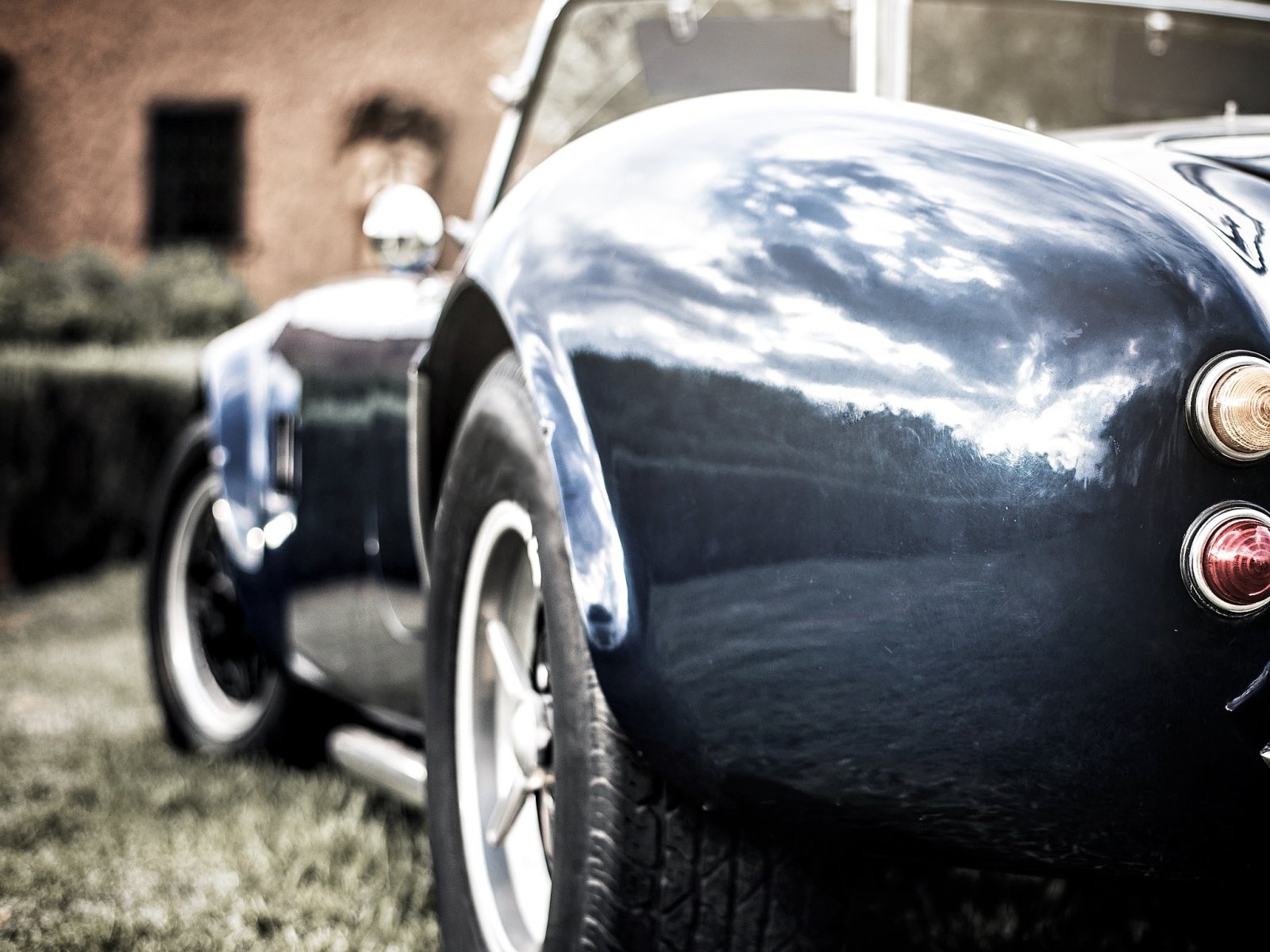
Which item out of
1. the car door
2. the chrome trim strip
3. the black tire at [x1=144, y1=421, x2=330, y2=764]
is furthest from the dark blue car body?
the black tire at [x1=144, y1=421, x2=330, y2=764]

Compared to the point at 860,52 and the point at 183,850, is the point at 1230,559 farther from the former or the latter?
the point at 183,850

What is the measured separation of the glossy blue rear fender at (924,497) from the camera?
132cm

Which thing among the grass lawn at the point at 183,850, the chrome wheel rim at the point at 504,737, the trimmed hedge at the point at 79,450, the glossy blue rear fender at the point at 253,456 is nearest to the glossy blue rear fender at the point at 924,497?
the chrome wheel rim at the point at 504,737

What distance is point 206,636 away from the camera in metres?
3.79

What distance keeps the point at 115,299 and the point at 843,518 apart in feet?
36.5

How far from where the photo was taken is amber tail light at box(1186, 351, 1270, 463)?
1289mm

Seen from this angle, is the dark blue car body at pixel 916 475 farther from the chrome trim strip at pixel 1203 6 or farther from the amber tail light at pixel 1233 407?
the chrome trim strip at pixel 1203 6

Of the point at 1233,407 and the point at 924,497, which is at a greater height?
the point at 1233,407

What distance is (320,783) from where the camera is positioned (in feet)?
11.1

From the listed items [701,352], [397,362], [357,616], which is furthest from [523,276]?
[357,616]

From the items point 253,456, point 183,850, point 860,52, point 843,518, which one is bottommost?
point 183,850

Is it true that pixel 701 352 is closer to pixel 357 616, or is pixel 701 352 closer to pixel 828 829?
pixel 828 829

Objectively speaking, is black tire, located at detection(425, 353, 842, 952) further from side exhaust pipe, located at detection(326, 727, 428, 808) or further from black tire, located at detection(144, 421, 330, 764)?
black tire, located at detection(144, 421, 330, 764)

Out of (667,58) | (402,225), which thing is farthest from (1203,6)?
(402,225)
